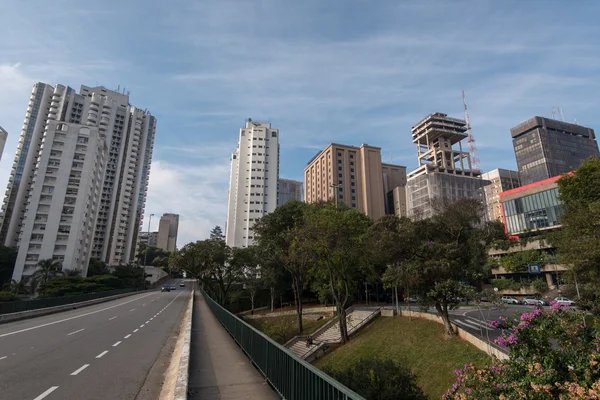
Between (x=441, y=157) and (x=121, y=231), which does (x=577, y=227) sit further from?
(x=121, y=231)

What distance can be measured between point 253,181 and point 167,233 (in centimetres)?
9242

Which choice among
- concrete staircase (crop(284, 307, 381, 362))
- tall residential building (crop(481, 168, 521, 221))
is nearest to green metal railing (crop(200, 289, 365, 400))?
concrete staircase (crop(284, 307, 381, 362))

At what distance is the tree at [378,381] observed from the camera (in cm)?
767

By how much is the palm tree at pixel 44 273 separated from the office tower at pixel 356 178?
75.5 metres

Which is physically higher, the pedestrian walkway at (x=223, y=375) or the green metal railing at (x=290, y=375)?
the green metal railing at (x=290, y=375)

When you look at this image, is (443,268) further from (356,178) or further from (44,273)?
(356,178)

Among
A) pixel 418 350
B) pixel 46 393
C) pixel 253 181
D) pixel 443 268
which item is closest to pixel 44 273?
pixel 253 181

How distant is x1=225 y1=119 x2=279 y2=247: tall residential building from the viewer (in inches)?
4082

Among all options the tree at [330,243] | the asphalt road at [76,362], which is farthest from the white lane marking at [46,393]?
the tree at [330,243]

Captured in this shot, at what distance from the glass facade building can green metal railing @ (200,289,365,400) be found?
232 ft

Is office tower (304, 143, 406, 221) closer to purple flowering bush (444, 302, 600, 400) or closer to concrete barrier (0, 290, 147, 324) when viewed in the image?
concrete barrier (0, 290, 147, 324)

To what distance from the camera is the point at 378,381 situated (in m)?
7.88

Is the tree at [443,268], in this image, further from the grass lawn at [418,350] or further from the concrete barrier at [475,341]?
the grass lawn at [418,350]

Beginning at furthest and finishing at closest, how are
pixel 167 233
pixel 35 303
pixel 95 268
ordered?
pixel 167 233, pixel 95 268, pixel 35 303
